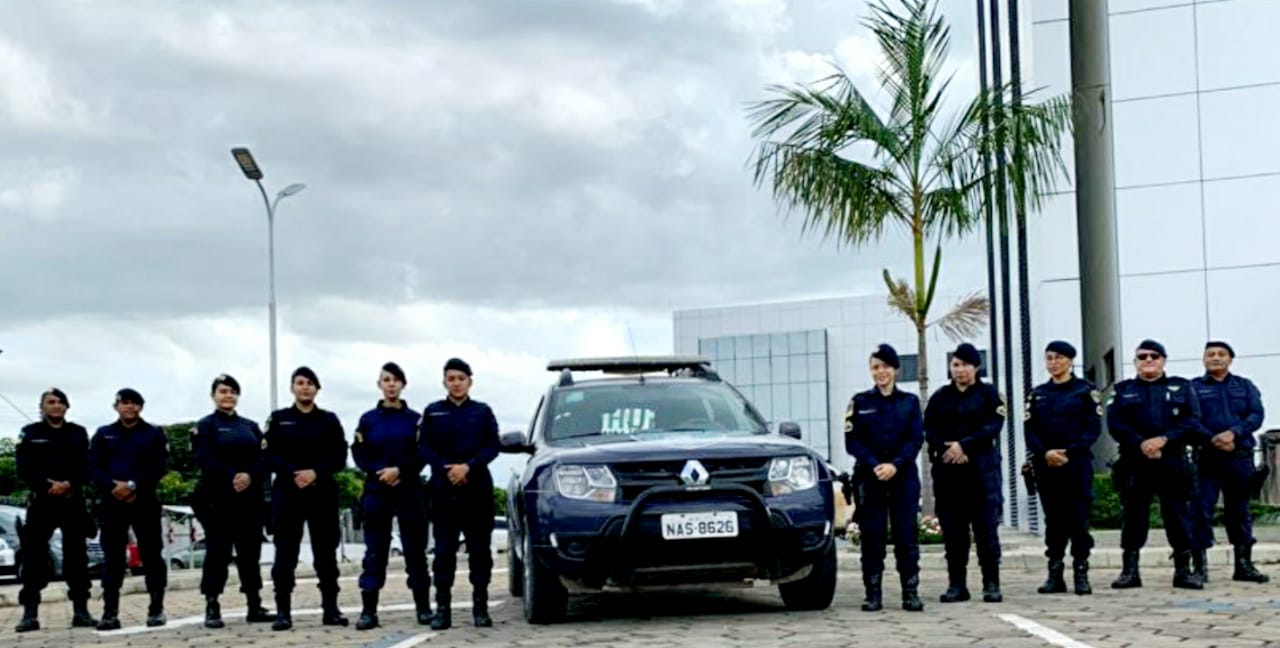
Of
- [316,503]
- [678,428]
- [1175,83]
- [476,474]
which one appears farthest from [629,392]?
[1175,83]

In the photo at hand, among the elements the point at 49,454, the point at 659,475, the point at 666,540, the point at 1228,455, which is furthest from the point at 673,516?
the point at 49,454

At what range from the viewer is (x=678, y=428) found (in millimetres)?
12000

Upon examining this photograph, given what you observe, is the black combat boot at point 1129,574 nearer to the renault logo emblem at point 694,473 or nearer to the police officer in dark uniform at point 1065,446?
the police officer in dark uniform at point 1065,446

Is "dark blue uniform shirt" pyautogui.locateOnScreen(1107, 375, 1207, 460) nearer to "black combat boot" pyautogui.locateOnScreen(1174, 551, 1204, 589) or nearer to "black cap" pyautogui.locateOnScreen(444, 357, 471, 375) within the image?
"black combat boot" pyautogui.locateOnScreen(1174, 551, 1204, 589)

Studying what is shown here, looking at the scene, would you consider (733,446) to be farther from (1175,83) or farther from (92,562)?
(92,562)

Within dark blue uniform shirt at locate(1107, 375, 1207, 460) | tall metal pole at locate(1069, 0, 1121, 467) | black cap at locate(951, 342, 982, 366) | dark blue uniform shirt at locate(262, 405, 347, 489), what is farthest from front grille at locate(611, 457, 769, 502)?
tall metal pole at locate(1069, 0, 1121, 467)

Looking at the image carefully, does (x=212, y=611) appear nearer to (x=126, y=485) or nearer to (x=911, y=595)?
(x=126, y=485)

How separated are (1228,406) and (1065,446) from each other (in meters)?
1.86

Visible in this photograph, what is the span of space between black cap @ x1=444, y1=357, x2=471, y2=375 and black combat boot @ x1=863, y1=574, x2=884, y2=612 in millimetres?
2949

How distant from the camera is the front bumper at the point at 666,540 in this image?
10.7 metres

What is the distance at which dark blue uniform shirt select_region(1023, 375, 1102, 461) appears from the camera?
476 inches

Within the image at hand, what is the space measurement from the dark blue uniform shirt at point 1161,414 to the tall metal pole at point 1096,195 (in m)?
13.0

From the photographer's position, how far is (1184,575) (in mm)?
12766

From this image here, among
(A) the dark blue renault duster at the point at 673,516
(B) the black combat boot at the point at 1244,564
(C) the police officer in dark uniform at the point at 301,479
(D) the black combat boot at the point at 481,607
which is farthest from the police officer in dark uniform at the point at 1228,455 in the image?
(C) the police officer in dark uniform at the point at 301,479
